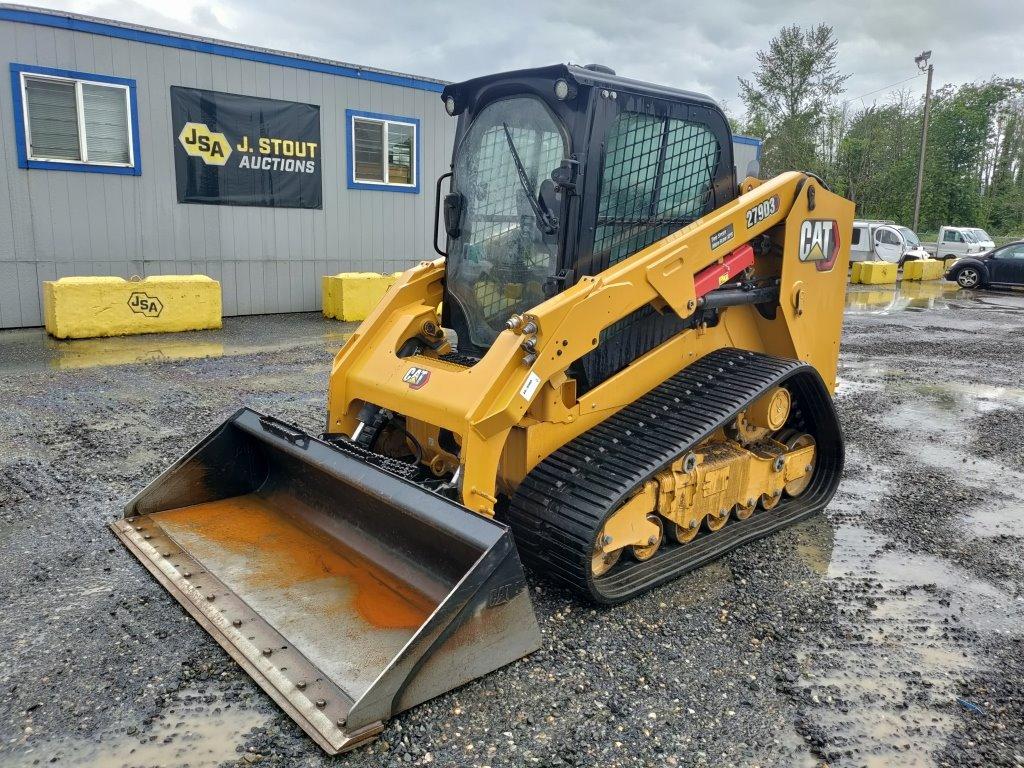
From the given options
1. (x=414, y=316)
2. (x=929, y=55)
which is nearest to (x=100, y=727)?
(x=414, y=316)

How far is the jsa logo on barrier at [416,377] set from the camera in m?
4.00

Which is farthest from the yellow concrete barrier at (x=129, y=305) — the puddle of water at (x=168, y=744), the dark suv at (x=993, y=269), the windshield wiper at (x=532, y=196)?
the dark suv at (x=993, y=269)

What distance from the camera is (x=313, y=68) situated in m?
12.5

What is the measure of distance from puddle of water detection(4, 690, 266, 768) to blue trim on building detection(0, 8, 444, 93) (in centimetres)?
1022

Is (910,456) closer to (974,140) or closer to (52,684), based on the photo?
(52,684)

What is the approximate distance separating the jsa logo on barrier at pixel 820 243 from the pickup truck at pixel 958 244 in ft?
85.0

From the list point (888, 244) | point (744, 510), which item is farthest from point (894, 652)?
point (888, 244)

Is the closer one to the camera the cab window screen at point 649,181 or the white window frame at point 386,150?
the cab window screen at point 649,181

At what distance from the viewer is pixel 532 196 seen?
4.12 metres

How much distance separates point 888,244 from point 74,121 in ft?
74.1

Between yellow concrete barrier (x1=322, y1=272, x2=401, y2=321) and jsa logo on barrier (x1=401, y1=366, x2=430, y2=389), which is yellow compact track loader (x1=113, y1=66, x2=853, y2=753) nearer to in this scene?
jsa logo on barrier (x1=401, y1=366, x2=430, y2=389)

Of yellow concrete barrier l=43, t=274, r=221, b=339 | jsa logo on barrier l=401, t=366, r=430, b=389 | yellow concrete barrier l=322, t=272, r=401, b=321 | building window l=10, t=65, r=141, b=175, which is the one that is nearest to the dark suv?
yellow concrete barrier l=322, t=272, r=401, b=321

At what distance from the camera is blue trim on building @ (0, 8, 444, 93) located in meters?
10.1

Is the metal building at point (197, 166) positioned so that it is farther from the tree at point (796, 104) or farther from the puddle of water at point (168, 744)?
the tree at point (796, 104)
